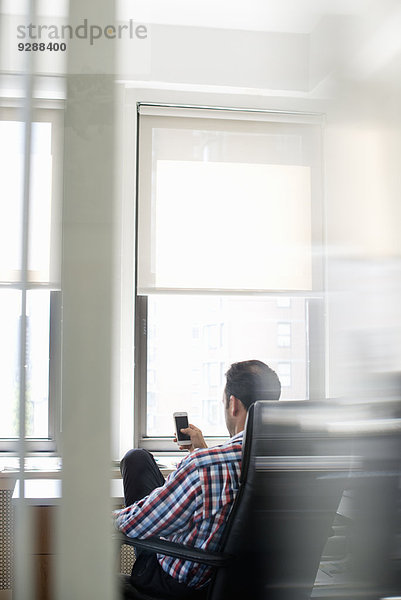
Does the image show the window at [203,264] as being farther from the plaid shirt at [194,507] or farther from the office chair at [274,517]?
the office chair at [274,517]

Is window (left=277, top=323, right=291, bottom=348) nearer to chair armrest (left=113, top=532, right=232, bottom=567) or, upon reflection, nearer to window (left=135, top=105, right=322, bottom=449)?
chair armrest (left=113, top=532, right=232, bottom=567)

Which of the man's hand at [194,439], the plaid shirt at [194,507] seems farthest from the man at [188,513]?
the man's hand at [194,439]

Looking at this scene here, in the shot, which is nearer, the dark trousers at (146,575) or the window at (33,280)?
the window at (33,280)

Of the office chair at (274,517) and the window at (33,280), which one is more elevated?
the window at (33,280)

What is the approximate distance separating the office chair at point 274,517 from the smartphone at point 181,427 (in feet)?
1.84

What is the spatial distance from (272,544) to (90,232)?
20.1 inches

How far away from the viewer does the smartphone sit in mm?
1530

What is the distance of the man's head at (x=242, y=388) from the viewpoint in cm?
107

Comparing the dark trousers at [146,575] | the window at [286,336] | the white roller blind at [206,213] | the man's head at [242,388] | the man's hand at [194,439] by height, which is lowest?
the dark trousers at [146,575]

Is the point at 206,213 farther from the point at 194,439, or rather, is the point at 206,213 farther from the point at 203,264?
the point at 194,439

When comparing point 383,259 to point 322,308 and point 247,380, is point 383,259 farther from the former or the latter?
point 247,380

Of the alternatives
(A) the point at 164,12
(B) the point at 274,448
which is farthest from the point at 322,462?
(A) the point at 164,12

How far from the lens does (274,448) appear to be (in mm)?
759

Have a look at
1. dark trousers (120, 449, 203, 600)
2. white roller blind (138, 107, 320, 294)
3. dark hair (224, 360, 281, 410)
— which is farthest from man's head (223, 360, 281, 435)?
white roller blind (138, 107, 320, 294)
